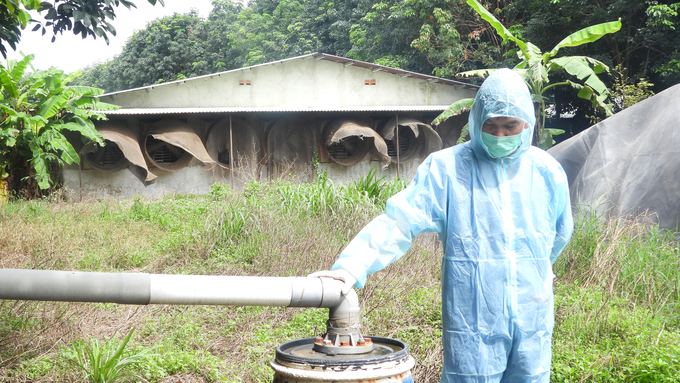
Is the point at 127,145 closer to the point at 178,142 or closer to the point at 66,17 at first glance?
the point at 178,142

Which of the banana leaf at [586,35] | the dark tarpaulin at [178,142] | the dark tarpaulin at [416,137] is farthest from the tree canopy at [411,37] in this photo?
the dark tarpaulin at [178,142]

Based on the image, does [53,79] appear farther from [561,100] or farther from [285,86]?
[561,100]

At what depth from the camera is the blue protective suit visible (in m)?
2.34

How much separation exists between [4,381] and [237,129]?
458 inches

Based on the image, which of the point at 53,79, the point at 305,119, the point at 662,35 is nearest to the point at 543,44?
the point at 662,35

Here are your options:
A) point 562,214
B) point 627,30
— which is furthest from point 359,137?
point 562,214

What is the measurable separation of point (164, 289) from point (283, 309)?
10.6ft

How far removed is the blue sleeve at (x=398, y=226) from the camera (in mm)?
2262

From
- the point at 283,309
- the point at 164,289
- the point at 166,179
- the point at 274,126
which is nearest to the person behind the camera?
the point at 164,289

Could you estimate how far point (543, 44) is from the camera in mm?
17328

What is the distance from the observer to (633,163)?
6.93 m

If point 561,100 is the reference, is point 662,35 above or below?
above

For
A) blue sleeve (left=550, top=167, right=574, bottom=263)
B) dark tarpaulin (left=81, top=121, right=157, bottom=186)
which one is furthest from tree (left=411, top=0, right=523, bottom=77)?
blue sleeve (left=550, top=167, right=574, bottom=263)

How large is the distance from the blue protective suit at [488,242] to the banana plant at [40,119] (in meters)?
10.7
